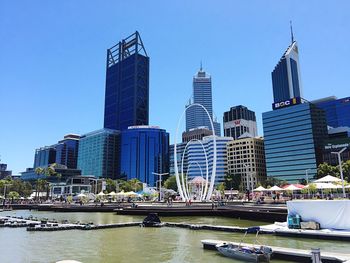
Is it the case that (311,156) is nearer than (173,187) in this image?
Yes

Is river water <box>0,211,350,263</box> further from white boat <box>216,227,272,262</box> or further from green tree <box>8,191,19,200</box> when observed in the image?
green tree <box>8,191,19,200</box>

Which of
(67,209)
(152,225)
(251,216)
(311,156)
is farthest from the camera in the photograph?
(311,156)

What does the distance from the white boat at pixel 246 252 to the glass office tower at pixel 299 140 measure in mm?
170711

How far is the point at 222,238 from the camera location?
3238 cm

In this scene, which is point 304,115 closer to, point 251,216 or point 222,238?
point 251,216

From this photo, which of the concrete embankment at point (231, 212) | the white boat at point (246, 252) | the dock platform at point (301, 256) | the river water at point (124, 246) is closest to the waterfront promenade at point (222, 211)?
the concrete embankment at point (231, 212)

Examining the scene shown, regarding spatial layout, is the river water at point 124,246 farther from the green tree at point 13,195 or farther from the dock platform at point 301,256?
the green tree at point 13,195

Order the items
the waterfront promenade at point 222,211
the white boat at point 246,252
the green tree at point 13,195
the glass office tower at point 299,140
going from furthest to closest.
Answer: the glass office tower at point 299,140 → the green tree at point 13,195 → the waterfront promenade at point 222,211 → the white boat at point 246,252

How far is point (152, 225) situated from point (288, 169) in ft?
538

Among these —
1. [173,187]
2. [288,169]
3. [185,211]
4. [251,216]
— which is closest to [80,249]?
[251,216]

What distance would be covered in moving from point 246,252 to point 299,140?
587 ft

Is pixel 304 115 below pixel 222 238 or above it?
above

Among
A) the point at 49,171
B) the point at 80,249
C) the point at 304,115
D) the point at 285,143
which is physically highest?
the point at 304,115

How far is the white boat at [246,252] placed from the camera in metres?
21.9
